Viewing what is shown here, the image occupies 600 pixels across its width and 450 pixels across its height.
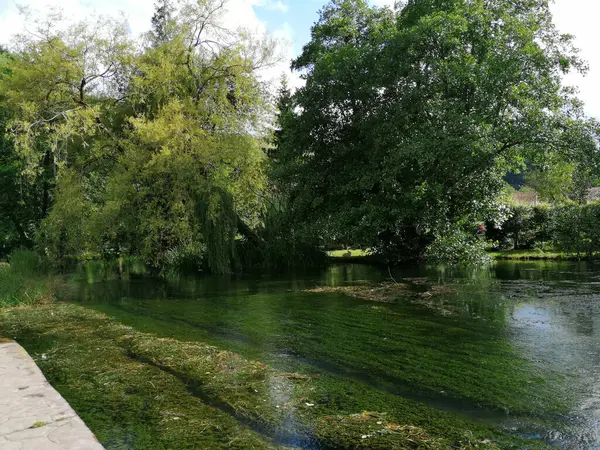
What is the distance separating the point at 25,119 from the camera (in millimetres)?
16375

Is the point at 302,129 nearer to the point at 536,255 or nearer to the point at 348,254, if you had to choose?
the point at 348,254

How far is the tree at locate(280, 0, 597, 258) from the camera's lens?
1564 cm

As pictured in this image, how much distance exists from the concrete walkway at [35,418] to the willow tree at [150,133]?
38.5ft

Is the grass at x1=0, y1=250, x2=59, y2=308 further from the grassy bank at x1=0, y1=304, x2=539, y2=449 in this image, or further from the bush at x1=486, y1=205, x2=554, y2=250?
the bush at x1=486, y1=205, x2=554, y2=250

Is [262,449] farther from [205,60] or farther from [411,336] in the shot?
[205,60]

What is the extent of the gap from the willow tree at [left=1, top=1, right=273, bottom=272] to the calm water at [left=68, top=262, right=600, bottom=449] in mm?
2743

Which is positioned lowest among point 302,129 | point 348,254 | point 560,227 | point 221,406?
point 221,406

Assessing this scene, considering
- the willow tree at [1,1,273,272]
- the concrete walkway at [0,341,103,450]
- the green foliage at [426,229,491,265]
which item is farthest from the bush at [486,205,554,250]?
the concrete walkway at [0,341,103,450]

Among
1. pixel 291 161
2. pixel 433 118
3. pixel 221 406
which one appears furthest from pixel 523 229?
pixel 221 406

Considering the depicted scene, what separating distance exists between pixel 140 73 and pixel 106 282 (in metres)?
7.78

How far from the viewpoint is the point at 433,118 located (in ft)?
54.4

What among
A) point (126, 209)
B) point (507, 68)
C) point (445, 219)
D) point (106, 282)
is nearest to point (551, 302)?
point (445, 219)

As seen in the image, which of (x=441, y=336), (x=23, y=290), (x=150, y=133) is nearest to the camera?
(x=441, y=336)

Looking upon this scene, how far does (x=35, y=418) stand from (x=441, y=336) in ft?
18.7
